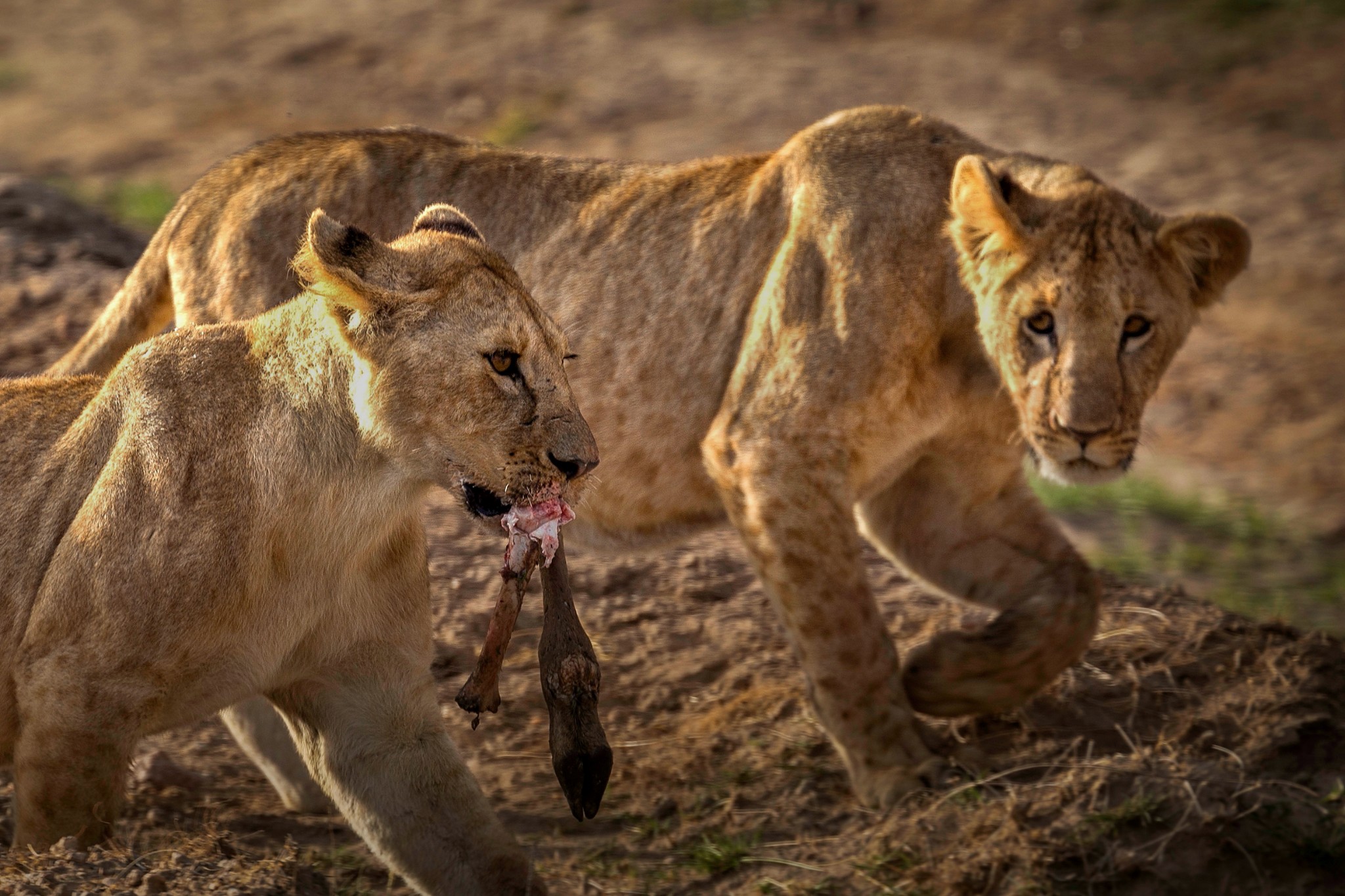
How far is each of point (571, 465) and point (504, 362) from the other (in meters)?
0.25

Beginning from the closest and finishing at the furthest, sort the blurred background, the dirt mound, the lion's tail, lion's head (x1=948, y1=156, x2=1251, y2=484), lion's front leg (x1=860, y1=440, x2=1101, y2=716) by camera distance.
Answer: the dirt mound, lion's head (x1=948, y1=156, x2=1251, y2=484), lion's front leg (x1=860, y1=440, x2=1101, y2=716), the lion's tail, the blurred background

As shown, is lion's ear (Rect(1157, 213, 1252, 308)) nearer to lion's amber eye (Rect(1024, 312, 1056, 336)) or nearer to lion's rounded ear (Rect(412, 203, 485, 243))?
lion's amber eye (Rect(1024, 312, 1056, 336))

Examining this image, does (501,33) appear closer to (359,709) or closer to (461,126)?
(461,126)

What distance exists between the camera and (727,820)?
5129 mm

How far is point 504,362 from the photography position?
3.61 metres

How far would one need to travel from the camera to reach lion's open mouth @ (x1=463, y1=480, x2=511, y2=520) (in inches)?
142

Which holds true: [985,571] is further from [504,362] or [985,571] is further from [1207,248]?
[504,362]

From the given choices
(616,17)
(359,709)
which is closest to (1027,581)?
(359,709)

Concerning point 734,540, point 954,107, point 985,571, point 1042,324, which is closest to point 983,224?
point 1042,324

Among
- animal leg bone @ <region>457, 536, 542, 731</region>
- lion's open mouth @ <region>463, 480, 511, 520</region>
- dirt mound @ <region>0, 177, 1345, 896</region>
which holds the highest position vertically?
lion's open mouth @ <region>463, 480, 511, 520</region>

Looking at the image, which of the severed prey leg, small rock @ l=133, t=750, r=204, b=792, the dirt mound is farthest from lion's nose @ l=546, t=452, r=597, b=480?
small rock @ l=133, t=750, r=204, b=792

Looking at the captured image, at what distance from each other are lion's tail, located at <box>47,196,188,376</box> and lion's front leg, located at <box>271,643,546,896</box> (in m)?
1.87

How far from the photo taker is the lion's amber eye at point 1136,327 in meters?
4.68

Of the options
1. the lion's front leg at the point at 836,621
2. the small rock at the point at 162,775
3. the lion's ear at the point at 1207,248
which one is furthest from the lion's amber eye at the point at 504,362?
the small rock at the point at 162,775
